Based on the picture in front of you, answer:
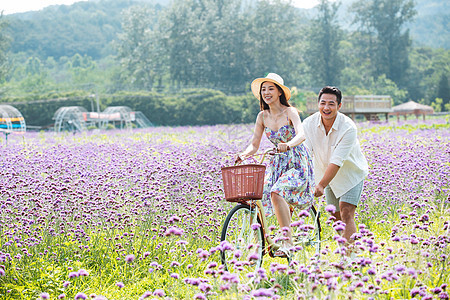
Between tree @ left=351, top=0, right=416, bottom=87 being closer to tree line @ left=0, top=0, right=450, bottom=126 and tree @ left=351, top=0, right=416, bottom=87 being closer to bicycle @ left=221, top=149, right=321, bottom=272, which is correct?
tree line @ left=0, top=0, right=450, bottom=126

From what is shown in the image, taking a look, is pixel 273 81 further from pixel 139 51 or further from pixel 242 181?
pixel 139 51

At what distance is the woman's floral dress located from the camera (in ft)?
15.1

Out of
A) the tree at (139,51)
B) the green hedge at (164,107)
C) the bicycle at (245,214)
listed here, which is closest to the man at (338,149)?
the bicycle at (245,214)

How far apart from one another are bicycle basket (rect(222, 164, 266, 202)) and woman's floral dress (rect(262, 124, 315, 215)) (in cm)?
43

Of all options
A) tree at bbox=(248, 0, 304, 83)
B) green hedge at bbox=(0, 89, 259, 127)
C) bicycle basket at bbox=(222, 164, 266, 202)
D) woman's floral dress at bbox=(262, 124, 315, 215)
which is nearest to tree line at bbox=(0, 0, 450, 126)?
tree at bbox=(248, 0, 304, 83)

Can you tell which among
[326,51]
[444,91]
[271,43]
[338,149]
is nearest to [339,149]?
[338,149]

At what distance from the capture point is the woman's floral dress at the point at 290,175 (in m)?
4.61

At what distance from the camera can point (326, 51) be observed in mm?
72125

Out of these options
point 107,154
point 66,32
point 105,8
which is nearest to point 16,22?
point 66,32

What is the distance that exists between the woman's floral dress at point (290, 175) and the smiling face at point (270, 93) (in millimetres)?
266

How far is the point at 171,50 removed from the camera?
65.6m

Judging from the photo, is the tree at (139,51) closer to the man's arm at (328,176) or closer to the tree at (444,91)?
the tree at (444,91)

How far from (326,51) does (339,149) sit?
6997 centimetres

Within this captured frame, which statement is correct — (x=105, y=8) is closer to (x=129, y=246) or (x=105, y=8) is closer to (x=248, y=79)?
(x=248, y=79)
